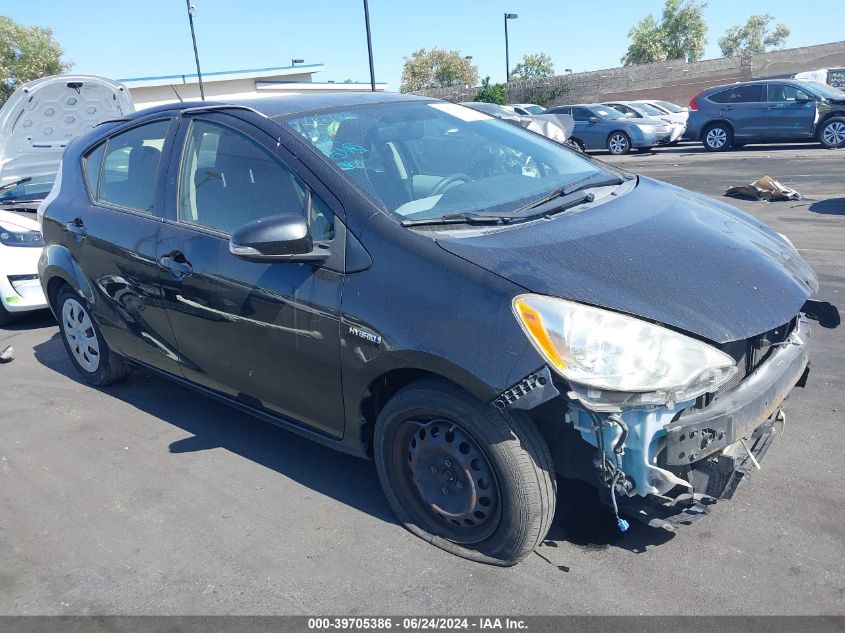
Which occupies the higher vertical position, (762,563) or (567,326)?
(567,326)

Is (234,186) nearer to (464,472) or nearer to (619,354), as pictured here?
(464,472)

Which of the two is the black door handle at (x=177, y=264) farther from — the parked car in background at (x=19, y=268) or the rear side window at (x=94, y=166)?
the parked car in background at (x=19, y=268)

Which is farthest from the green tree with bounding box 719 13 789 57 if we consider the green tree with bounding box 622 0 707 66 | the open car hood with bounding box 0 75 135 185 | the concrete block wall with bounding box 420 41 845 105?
the open car hood with bounding box 0 75 135 185

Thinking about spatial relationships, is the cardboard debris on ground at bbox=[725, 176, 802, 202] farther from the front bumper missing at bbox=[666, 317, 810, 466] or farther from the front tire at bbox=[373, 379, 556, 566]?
the front tire at bbox=[373, 379, 556, 566]

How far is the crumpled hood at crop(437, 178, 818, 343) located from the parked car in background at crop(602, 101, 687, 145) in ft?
66.6

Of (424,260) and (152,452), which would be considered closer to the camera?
(424,260)

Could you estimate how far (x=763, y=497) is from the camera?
3268 millimetres

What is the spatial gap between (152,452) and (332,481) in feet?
3.63

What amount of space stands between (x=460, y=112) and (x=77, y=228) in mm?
2350

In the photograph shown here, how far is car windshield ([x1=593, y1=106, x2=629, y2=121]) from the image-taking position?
73.5ft

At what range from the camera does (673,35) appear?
7344 centimetres

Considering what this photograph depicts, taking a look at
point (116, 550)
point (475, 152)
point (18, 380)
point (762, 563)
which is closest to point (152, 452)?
point (116, 550)

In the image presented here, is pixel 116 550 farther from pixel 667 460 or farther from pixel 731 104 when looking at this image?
pixel 731 104

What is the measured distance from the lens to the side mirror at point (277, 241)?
9.73ft
